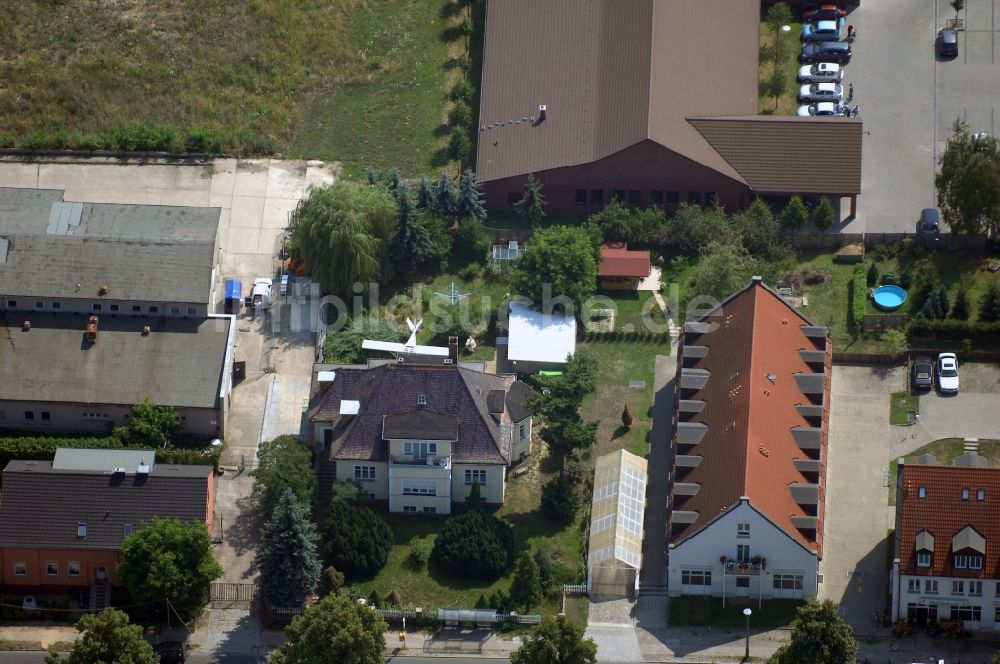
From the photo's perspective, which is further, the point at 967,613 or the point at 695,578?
the point at 695,578

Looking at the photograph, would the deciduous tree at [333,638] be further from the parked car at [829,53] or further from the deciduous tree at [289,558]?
the parked car at [829,53]

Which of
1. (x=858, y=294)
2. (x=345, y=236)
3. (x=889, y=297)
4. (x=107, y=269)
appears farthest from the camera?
(x=889, y=297)

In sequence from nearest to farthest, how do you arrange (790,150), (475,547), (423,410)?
1. (475,547)
2. (423,410)
3. (790,150)

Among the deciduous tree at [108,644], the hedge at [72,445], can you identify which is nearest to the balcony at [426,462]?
the hedge at [72,445]

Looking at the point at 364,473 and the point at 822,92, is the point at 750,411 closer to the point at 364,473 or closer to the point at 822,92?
the point at 364,473

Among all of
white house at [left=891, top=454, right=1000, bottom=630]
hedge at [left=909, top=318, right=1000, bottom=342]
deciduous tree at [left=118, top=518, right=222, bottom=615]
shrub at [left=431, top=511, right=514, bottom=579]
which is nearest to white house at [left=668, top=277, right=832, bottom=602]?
white house at [left=891, top=454, right=1000, bottom=630]

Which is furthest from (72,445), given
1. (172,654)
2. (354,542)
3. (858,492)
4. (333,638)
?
(858,492)
